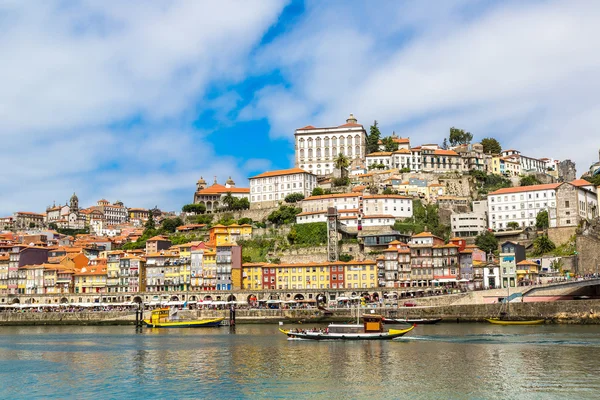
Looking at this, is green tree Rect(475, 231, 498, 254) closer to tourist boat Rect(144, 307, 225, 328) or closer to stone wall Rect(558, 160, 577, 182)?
tourist boat Rect(144, 307, 225, 328)

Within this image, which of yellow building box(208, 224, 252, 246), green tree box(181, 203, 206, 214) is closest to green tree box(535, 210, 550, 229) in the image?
yellow building box(208, 224, 252, 246)

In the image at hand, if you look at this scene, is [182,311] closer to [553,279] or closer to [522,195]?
[553,279]

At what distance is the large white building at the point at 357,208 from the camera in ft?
299

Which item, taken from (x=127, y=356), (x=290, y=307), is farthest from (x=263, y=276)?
(x=127, y=356)

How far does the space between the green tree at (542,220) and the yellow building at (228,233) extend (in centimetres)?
3708

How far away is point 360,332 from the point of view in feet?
162

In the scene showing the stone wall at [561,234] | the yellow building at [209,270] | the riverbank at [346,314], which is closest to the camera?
the riverbank at [346,314]

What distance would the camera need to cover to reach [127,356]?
139ft

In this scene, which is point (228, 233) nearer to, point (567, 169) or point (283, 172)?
point (283, 172)

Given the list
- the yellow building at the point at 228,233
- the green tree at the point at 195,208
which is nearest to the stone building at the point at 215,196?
the green tree at the point at 195,208

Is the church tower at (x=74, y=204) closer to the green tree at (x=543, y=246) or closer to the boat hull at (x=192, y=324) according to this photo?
the boat hull at (x=192, y=324)

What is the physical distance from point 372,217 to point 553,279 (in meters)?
27.8

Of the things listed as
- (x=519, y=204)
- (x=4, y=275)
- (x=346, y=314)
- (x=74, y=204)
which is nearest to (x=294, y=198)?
(x=519, y=204)

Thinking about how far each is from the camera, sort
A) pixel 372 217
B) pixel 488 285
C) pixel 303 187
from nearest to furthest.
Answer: pixel 488 285
pixel 372 217
pixel 303 187
